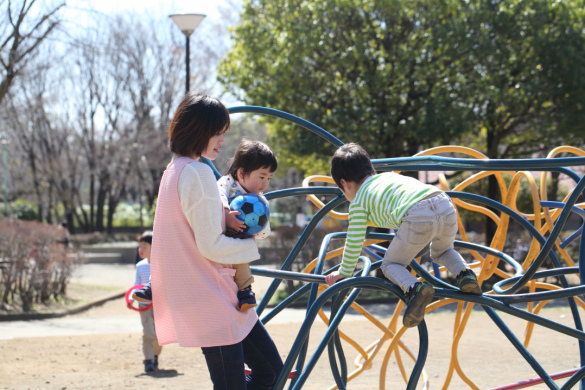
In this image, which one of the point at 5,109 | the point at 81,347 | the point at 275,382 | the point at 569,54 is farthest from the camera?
the point at 5,109

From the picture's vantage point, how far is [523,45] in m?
13.4

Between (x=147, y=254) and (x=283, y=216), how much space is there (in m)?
21.6

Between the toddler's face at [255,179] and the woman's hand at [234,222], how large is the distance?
0.99 ft

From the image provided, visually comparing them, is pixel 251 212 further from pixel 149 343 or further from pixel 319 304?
pixel 149 343

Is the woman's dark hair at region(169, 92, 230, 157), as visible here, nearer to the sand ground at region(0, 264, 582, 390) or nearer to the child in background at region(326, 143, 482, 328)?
the child in background at region(326, 143, 482, 328)

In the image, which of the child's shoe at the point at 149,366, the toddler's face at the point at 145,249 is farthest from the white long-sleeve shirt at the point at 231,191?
the child's shoe at the point at 149,366

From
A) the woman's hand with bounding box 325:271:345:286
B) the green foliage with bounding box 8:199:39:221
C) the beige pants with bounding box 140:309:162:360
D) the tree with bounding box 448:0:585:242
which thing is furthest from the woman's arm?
the green foliage with bounding box 8:199:39:221

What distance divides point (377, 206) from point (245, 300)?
2.58ft

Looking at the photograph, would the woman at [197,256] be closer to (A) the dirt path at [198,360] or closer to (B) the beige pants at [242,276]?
(B) the beige pants at [242,276]

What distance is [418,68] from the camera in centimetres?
1267

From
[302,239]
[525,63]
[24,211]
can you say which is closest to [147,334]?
[302,239]

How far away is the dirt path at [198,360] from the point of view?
5801 millimetres

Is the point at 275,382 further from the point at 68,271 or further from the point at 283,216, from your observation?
the point at 283,216

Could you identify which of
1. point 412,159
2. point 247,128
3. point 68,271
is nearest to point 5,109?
point 68,271
